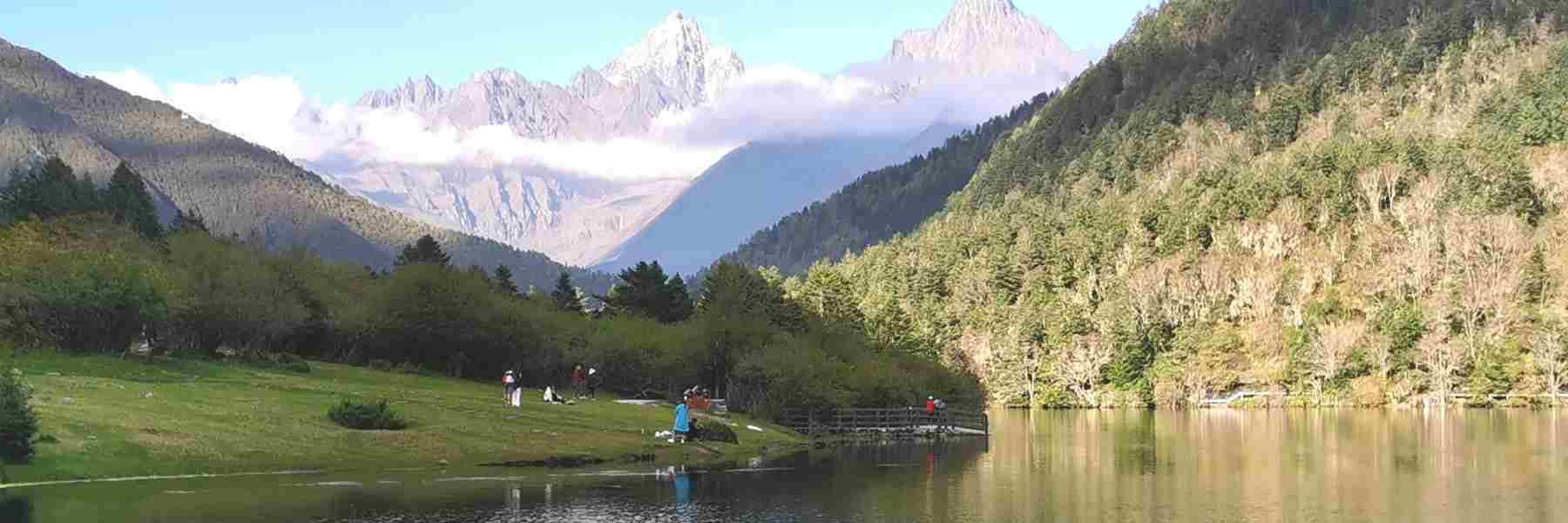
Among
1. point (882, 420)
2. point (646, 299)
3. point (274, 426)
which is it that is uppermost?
point (646, 299)

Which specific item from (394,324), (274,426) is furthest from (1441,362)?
(274,426)

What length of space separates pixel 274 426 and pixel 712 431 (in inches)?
1149

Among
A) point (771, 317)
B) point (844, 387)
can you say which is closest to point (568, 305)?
point (771, 317)

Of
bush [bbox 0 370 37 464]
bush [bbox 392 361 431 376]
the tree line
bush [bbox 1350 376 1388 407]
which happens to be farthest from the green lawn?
bush [bbox 1350 376 1388 407]

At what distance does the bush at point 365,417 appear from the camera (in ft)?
255

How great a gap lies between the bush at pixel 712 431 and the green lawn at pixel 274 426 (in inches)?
35.3

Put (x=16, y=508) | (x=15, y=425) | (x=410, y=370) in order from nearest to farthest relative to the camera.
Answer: (x=16, y=508) → (x=15, y=425) → (x=410, y=370)

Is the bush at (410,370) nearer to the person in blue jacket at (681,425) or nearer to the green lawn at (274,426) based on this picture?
the green lawn at (274,426)

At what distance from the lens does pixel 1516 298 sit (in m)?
199

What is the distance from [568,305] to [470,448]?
120255mm

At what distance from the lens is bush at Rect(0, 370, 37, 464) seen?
58.6 metres

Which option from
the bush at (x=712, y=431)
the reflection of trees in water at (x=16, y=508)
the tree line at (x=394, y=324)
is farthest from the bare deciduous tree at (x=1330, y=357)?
the reflection of trees in water at (x=16, y=508)

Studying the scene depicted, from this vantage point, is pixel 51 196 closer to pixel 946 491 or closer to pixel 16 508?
Result: pixel 16 508

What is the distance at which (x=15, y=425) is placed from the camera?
194ft
